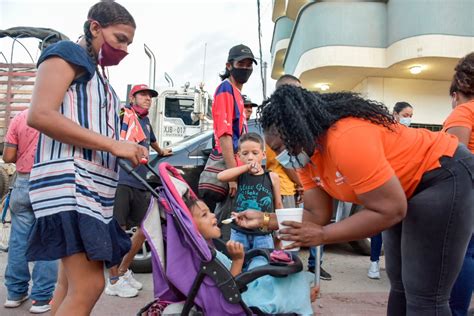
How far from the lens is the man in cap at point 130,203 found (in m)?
3.65

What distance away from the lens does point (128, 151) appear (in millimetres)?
1771

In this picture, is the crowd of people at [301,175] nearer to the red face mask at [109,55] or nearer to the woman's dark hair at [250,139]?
the red face mask at [109,55]

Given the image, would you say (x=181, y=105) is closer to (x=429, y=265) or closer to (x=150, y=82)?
(x=150, y=82)

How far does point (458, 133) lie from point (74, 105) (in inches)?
83.8

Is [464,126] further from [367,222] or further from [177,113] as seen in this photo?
[177,113]

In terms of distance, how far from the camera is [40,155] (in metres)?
1.78

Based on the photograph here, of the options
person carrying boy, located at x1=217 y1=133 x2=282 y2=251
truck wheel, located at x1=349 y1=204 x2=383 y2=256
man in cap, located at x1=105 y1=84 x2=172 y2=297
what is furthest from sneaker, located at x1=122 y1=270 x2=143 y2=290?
truck wheel, located at x1=349 y1=204 x2=383 y2=256

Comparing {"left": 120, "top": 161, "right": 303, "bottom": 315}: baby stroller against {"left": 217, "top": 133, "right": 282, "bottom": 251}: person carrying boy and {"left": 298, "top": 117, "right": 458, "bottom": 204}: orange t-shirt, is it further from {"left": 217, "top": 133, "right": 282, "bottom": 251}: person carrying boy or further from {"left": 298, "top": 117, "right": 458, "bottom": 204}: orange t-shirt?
{"left": 217, "top": 133, "right": 282, "bottom": 251}: person carrying boy

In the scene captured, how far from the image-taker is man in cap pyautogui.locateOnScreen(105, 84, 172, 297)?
3652mm

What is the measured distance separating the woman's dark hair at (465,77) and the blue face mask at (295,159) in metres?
1.36

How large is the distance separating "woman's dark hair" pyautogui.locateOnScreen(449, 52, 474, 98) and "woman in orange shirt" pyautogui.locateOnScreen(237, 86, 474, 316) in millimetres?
851

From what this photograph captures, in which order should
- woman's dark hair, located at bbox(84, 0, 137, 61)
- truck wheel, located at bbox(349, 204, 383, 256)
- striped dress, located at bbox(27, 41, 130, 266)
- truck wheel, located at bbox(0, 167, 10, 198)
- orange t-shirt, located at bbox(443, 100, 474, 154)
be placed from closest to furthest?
striped dress, located at bbox(27, 41, 130, 266)
woman's dark hair, located at bbox(84, 0, 137, 61)
orange t-shirt, located at bbox(443, 100, 474, 154)
truck wheel, located at bbox(349, 204, 383, 256)
truck wheel, located at bbox(0, 167, 10, 198)


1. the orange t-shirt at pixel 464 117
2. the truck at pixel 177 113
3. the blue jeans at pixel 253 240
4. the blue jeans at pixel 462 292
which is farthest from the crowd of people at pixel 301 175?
the truck at pixel 177 113

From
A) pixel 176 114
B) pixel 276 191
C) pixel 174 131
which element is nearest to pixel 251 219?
pixel 276 191
